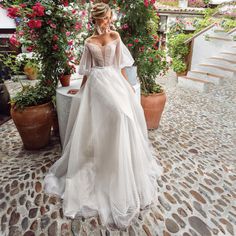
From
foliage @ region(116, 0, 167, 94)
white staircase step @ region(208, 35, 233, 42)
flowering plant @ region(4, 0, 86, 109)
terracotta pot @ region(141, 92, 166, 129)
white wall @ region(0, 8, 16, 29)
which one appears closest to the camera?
flowering plant @ region(4, 0, 86, 109)

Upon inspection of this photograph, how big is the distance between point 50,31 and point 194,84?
14.5 ft

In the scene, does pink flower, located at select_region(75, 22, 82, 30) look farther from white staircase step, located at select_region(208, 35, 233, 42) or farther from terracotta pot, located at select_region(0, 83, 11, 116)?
white staircase step, located at select_region(208, 35, 233, 42)

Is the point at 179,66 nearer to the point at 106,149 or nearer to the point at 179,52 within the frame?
the point at 179,52

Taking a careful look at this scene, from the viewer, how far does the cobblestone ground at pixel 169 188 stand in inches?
65.8

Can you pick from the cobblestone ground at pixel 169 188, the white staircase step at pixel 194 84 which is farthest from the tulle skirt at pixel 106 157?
the white staircase step at pixel 194 84

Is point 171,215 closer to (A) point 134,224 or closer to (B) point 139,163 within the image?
(A) point 134,224

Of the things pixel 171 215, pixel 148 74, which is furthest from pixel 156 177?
pixel 148 74

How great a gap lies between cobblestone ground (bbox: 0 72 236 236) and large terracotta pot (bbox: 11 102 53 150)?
0.14 meters

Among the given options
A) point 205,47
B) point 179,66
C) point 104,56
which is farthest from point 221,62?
point 104,56

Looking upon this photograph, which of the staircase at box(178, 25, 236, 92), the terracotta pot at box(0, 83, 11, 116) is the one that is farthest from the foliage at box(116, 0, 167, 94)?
the staircase at box(178, 25, 236, 92)

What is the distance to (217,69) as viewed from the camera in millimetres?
5945

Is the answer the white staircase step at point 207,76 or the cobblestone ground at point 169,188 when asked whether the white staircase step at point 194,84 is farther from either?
the cobblestone ground at point 169,188

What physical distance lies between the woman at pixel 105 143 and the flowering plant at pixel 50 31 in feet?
2.86

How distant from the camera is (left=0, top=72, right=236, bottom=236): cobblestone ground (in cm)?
167
